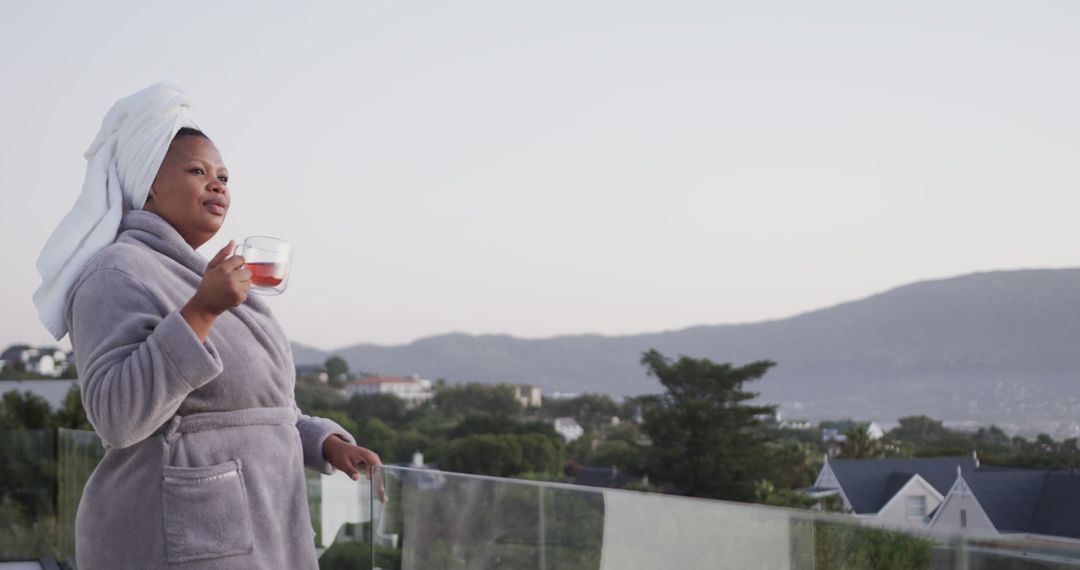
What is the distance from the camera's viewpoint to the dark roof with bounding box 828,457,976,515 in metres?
40.3

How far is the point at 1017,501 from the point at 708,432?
401 inches

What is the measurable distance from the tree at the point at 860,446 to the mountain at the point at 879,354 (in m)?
1.60

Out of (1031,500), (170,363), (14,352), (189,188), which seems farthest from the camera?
(1031,500)

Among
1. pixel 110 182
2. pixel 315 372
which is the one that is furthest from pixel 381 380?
pixel 110 182

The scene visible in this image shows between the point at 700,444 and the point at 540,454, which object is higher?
the point at 700,444

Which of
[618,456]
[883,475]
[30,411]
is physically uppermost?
[30,411]

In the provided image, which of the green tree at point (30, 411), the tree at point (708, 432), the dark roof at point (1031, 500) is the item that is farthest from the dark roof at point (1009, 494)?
the green tree at point (30, 411)

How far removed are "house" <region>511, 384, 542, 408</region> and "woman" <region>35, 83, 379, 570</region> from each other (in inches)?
1867

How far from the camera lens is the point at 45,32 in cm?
1983

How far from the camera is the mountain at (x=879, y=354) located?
45188 mm

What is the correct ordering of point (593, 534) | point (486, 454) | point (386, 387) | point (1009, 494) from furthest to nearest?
1. point (386, 387)
2. point (486, 454)
3. point (1009, 494)
4. point (593, 534)

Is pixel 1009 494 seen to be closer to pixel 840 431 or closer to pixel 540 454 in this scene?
pixel 840 431

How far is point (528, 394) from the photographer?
164ft

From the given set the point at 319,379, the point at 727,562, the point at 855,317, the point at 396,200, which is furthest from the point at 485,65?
the point at 727,562
